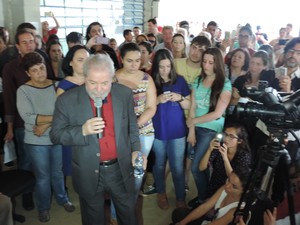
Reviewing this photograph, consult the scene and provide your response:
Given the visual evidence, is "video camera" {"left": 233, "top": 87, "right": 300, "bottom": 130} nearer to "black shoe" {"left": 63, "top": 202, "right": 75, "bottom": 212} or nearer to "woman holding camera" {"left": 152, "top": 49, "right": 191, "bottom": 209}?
"woman holding camera" {"left": 152, "top": 49, "right": 191, "bottom": 209}

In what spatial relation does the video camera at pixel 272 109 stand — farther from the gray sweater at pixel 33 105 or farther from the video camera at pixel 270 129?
the gray sweater at pixel 33 105

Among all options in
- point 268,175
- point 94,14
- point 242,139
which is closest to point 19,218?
point 242,139

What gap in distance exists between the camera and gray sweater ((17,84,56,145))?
90.9 inches

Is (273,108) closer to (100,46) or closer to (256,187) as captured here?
(256,187)

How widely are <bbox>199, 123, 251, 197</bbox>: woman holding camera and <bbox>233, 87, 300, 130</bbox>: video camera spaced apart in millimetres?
887

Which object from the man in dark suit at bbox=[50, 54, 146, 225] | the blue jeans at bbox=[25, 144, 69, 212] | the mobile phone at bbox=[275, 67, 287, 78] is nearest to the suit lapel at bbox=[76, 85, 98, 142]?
the man in dark suit at bbox=[50, 54, 146, 225]

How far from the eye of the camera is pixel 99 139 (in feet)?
5.81

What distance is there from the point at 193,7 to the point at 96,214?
9.24 metres

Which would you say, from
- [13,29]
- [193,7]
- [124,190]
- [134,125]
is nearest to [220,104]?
[134,125]

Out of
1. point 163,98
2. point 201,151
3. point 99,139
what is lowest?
point 201,151

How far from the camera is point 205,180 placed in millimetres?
2689

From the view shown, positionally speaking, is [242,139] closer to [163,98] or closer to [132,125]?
[163,98]

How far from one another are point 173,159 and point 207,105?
1.81 ft

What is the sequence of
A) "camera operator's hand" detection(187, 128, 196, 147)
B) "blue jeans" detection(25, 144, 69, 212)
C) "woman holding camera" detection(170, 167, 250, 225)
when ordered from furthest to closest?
"camera operator's hand" detection(187, 128, 196, 147)
"blue jeans" detection(25, 144, 69, 212)
"woman holding camera" detection(170, 167, 250, 225)
